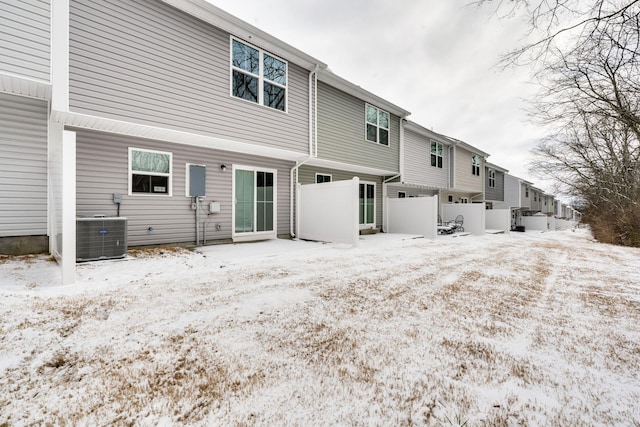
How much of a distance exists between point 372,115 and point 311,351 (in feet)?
35.4

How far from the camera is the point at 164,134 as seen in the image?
6449 millimetres

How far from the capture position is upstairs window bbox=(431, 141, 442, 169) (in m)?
15.1

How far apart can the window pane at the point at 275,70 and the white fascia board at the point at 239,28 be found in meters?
0.20

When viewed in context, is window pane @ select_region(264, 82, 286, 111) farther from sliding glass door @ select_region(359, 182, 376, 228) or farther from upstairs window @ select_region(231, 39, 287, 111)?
sliding glass door @ select_region(359, 182, 376, 228)

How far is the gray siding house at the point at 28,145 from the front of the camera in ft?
15.4

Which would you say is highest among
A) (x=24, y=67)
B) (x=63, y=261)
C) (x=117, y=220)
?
(x=24, y=67)

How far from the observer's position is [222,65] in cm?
689

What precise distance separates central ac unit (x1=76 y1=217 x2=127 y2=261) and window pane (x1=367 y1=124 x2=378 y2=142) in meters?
8.97

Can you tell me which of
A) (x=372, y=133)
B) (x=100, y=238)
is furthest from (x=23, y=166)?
(x=372, y=133)

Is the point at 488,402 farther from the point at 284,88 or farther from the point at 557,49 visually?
the point at 284,88

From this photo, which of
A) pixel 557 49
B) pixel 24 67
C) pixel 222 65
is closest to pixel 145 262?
pixel 24 67

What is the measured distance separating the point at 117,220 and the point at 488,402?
6.58m

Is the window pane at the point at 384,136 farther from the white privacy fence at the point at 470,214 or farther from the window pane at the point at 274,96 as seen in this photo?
the white privacy fence at the point at 470,214

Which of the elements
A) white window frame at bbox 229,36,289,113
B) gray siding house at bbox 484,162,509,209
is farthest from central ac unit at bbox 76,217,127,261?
gray siding house at bbox 484,162,509,209
